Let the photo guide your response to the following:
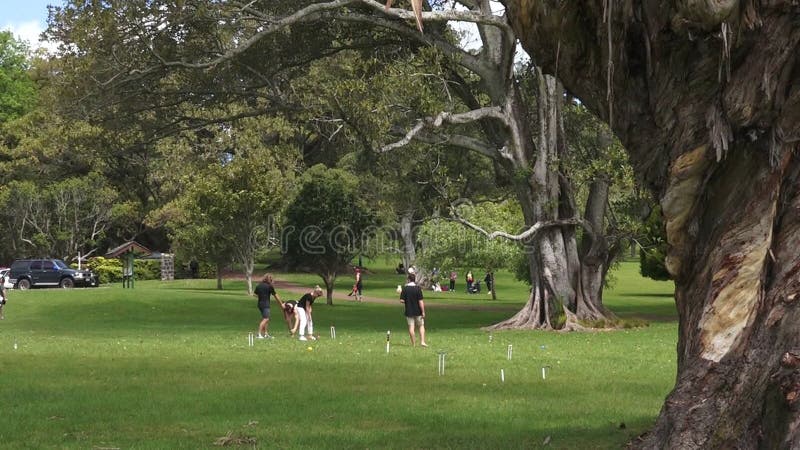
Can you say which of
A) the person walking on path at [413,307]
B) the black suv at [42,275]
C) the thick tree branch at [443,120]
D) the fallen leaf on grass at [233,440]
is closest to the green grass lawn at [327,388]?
the fallen leaf on grass at [233,440]

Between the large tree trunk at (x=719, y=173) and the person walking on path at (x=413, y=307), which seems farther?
the person walking on path at (x=413, y=307)

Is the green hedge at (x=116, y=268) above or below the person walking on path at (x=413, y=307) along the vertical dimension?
above

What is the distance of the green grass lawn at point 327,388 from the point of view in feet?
33.8

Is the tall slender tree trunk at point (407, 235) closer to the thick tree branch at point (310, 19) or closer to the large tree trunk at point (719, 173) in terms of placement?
the thick tree branch at point (310, 19)

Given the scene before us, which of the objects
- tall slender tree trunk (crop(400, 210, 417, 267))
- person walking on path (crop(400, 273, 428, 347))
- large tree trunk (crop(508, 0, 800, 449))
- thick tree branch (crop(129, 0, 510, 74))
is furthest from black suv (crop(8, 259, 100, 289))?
large tree trunk (crop(508, 0, 800, 449))

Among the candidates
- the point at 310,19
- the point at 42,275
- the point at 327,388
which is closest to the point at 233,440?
the point at 327,388

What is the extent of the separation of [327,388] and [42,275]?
145 ft

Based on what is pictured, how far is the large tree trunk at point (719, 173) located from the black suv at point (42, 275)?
50.3 meters

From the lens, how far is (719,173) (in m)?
7.84

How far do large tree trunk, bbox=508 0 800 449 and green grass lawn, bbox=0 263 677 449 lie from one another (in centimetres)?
245

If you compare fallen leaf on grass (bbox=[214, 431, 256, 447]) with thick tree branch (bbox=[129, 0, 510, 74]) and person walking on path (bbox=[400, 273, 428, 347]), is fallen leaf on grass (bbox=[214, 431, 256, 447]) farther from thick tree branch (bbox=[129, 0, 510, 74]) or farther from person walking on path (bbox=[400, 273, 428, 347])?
thick tree branch (bbox=[129, 0, 510, 74])

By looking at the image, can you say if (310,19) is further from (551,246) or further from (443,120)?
(551,246)

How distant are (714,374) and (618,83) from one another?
249 centimetres

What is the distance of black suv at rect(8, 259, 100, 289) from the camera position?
54.6m
